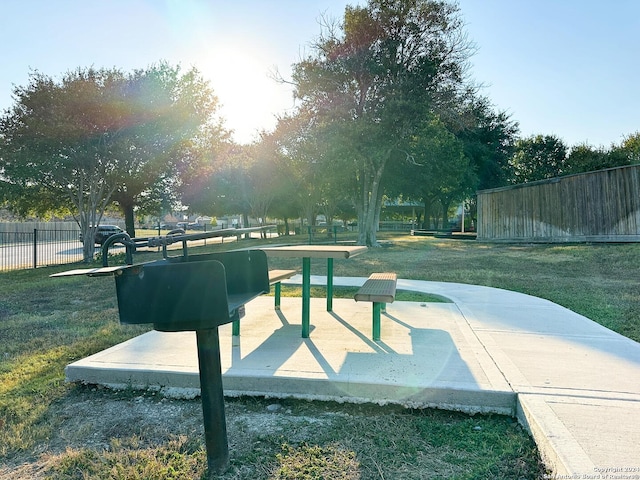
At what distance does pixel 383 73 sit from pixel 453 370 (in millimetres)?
14502

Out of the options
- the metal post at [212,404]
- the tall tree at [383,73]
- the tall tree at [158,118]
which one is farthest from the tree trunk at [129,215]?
the metal post at [212,404]

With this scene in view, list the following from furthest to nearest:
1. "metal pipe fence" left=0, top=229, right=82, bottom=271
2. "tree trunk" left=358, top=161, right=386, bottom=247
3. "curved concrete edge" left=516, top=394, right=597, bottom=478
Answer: "tree trunk" left=358, top=161, right=386, bottom=247
"metal pipe fence" left=0, top=229, right=82, bottom=271
"curved concrete edge" left=516, top=394, right=597, bottom=478

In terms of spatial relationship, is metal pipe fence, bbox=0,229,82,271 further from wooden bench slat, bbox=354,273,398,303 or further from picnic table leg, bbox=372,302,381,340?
picnic table leg, bbox=372,302,381,340

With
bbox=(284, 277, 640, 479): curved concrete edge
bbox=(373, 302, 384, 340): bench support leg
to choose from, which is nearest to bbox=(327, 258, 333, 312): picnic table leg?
bbox=(373, 302, 384, 340): bench support leg

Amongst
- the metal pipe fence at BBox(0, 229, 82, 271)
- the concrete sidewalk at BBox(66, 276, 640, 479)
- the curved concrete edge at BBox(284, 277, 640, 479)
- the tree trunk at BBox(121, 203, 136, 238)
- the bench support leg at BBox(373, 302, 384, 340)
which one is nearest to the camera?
the curved concrete edge at BBox(284, 277, 640, 479)

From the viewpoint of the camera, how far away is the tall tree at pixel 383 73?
15.0 m

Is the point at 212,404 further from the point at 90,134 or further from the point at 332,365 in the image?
the point at 90,134

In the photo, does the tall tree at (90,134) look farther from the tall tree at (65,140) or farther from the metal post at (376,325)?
the metal post at (376,325)

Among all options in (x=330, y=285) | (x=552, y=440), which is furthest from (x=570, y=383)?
(x=330, y=285)

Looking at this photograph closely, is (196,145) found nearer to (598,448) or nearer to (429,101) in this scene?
(429,101)

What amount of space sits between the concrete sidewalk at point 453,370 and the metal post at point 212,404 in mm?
763

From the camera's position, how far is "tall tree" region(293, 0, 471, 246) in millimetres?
14993

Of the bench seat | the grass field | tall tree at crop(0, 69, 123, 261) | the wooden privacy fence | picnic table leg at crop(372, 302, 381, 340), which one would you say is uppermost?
tall tree at crop(0, 69, 123, 261)

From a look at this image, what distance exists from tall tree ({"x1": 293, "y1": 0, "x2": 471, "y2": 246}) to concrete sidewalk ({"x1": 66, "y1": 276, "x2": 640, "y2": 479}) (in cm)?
1191
